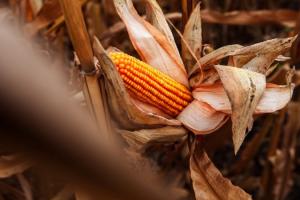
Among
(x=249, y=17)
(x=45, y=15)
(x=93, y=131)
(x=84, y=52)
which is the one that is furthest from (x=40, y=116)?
(x=249, y=17)

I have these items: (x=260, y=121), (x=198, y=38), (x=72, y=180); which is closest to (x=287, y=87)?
(x=198, y=38)

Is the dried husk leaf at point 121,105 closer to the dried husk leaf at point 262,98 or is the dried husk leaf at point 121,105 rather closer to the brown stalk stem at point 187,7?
the dried husk leaf at point 262,98

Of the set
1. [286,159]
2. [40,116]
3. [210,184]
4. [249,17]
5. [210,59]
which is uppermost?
[40,116]

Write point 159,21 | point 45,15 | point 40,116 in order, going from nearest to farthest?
1. point 40,116
2. point 159,21
3. point 45,15

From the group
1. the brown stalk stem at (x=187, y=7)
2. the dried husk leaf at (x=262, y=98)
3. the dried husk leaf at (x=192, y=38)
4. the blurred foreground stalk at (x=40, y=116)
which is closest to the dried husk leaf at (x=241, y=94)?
the dried husk leaf at (x=262, y=98)

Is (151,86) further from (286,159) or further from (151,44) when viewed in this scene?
(286,159)

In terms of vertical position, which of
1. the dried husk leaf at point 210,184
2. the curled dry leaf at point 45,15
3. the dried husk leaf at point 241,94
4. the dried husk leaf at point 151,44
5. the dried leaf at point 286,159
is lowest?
the dried leaf at point 286,159

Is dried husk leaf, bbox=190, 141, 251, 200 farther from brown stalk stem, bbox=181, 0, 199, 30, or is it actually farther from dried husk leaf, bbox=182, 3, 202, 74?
brown stalk stem, bbox=181, 0, 199, 30

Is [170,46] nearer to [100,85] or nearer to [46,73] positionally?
[100,85]
